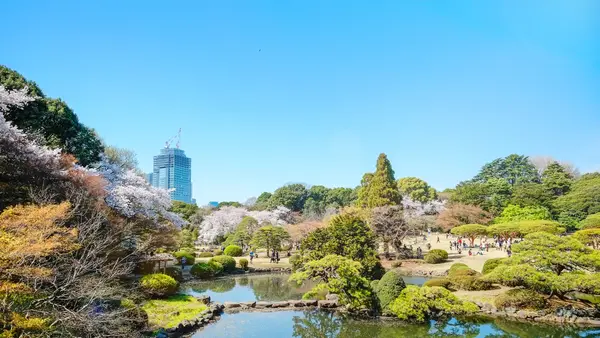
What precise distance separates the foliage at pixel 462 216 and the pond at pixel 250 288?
18.3 metres

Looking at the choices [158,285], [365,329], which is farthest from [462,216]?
[158,285]

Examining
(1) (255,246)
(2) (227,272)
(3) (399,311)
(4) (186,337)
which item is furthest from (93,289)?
(1) (255,246)

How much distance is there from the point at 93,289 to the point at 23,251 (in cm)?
200

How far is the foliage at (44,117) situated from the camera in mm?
13945

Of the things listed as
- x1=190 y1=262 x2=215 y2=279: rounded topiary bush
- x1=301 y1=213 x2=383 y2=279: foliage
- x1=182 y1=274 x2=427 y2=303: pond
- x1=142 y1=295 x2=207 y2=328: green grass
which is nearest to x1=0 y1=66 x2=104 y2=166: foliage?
x1=142 y1=295 x2=207 y2=328: green grass

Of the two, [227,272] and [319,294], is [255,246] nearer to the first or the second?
[227,272]

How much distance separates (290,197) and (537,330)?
48.4m

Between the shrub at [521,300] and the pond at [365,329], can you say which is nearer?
the pond at [365,329]

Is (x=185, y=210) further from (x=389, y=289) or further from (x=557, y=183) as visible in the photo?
(x=557, y=183)

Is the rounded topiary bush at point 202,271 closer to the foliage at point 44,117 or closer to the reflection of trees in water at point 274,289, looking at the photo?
the reflection of trees in water at point 274,289

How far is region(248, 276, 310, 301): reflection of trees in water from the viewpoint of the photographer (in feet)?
64.2

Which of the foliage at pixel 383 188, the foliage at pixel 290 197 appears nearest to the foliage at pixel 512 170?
the foliage at pixel 290 197

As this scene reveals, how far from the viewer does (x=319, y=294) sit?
17375mm

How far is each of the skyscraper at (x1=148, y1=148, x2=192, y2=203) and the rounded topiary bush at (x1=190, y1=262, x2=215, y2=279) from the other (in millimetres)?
123825
